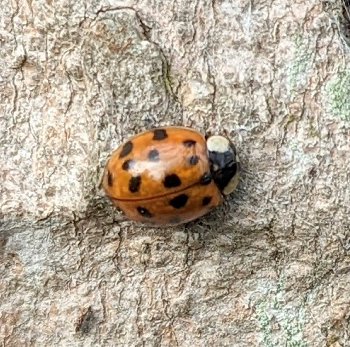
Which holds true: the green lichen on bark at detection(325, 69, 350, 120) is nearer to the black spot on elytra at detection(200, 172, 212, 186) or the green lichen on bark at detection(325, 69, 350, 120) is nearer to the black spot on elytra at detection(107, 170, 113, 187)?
the black spot on elytra at detection(200, 172, 212, 186)

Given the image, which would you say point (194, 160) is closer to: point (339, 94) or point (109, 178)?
point (109, 178)

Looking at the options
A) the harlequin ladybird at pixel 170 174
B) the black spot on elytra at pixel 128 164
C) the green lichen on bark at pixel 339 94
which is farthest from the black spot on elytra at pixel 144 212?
the green lichen on bark at pixel 339 94

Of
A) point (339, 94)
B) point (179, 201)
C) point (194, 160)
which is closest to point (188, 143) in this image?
point (194, 160)

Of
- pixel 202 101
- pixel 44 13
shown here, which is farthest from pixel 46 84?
pixel 202 101

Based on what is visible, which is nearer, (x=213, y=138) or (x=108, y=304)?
(x=213, y=138)

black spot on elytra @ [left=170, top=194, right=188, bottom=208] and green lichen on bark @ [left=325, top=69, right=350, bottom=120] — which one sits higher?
green lichen on bark @ [left=325, top=69, right=350, bottom=120]

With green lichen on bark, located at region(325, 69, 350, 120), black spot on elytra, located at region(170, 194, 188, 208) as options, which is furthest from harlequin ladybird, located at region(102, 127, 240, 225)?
green lichen on bark, located at region(325, 69, 350, 120)

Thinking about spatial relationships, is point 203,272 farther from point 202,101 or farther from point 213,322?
point 202,101
